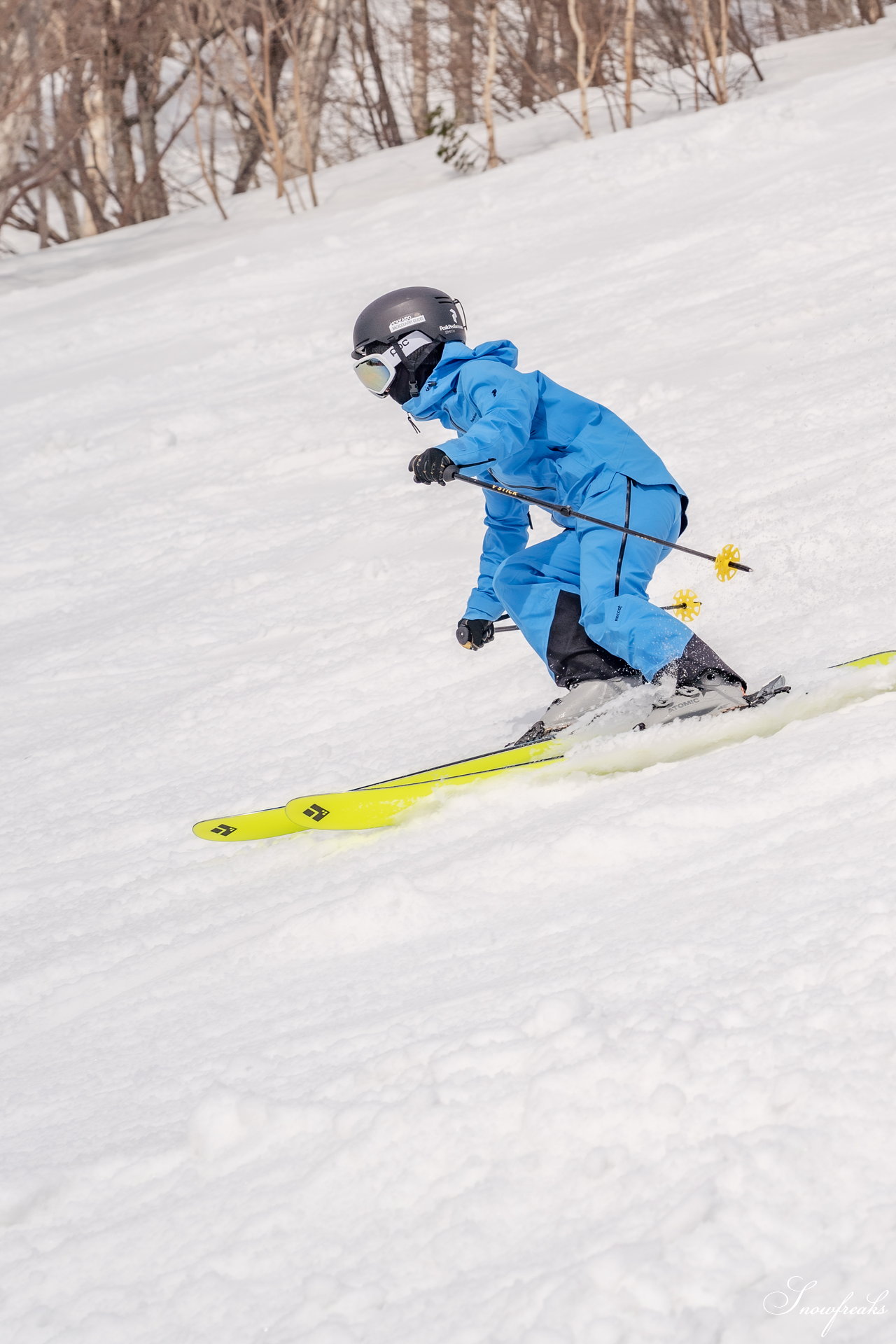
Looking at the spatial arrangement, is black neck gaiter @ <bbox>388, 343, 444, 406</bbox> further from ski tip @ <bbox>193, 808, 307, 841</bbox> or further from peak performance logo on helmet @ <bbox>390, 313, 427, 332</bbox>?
ski tip @ <bbox>193, 808, 307, 841</bbox>

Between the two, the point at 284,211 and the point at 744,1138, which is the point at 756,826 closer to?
the point at 744,1138

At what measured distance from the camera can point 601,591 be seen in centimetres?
343

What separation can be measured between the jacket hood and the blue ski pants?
52 centimetres

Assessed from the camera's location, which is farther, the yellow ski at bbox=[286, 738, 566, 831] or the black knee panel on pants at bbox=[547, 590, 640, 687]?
the black knee panel on pants at bbox=[547, 590, 640, 687]

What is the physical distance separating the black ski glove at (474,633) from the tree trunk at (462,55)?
11.2m

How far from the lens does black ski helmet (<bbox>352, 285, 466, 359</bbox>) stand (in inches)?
141

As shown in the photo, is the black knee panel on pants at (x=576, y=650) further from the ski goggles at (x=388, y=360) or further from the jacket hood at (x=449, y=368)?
the ski goggles at (x=388, y=360)

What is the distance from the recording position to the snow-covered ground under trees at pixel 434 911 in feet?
5.65

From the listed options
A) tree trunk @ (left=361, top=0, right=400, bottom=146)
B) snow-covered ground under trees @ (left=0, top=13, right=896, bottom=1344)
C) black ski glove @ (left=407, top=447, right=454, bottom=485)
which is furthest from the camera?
tree trunk @ (left=361, top=0, right=400, bottom=146)

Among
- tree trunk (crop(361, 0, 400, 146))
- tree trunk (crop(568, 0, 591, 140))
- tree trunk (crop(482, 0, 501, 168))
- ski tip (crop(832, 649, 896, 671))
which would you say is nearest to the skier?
ski tip (crop(832, 649, 896, 671))

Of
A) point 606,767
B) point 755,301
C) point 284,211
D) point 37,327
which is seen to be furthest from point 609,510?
point 284,211

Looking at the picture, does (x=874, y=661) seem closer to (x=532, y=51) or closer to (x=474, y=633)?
(x=474, y=633)

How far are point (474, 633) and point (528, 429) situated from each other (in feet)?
2.50

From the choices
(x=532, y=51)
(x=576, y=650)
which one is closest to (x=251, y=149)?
(x=532, y=51)
